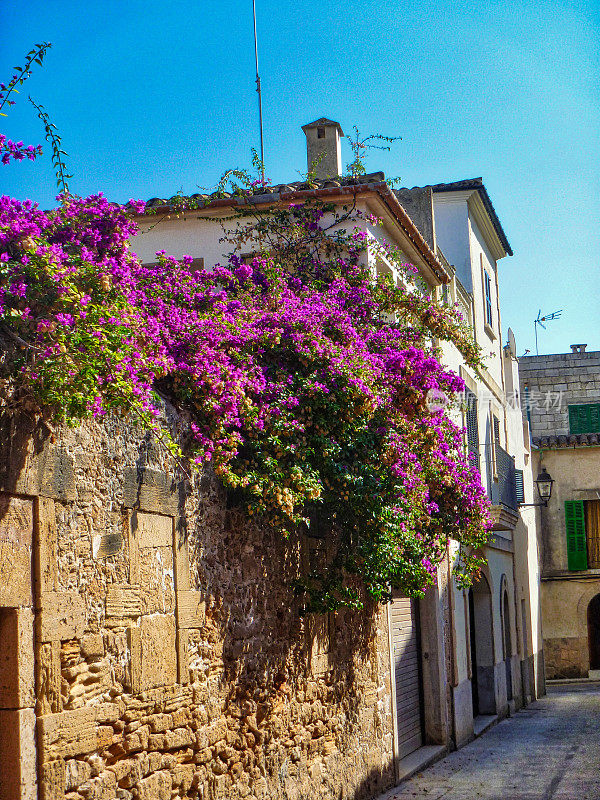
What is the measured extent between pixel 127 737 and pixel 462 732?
36.7 ft

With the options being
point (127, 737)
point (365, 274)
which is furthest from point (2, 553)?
point (365, 274)

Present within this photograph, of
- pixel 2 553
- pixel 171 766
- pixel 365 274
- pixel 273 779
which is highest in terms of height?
pixel 365 274

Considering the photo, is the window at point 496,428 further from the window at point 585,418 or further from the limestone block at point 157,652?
the limestone block at point 157,652

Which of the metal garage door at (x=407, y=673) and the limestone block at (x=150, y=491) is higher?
the limestone block at (x=150, y=491)

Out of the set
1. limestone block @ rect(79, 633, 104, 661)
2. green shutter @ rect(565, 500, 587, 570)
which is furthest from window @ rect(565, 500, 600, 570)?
limestone block @ rect(79, 633, 104, 661)

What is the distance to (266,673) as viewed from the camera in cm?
854

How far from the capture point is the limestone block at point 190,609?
712 centimetres

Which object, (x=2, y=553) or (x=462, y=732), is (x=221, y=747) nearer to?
(x=2, y=553)

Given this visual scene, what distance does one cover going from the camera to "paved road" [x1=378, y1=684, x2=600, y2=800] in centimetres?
1131

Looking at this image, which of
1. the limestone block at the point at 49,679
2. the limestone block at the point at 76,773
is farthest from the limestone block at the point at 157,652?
the limestone block at the point at 49,679

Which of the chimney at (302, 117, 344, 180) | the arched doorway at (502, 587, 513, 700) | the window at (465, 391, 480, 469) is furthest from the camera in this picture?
the arched doorway at (502, 587, 513, 700)

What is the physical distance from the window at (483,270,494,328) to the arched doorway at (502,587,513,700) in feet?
20.7

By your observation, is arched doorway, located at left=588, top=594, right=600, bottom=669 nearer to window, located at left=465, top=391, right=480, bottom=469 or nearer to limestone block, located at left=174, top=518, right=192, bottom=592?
window, located at left=465, top=391, right=480, bottom=469

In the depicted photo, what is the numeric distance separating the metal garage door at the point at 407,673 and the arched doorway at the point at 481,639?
5671 millimetres
